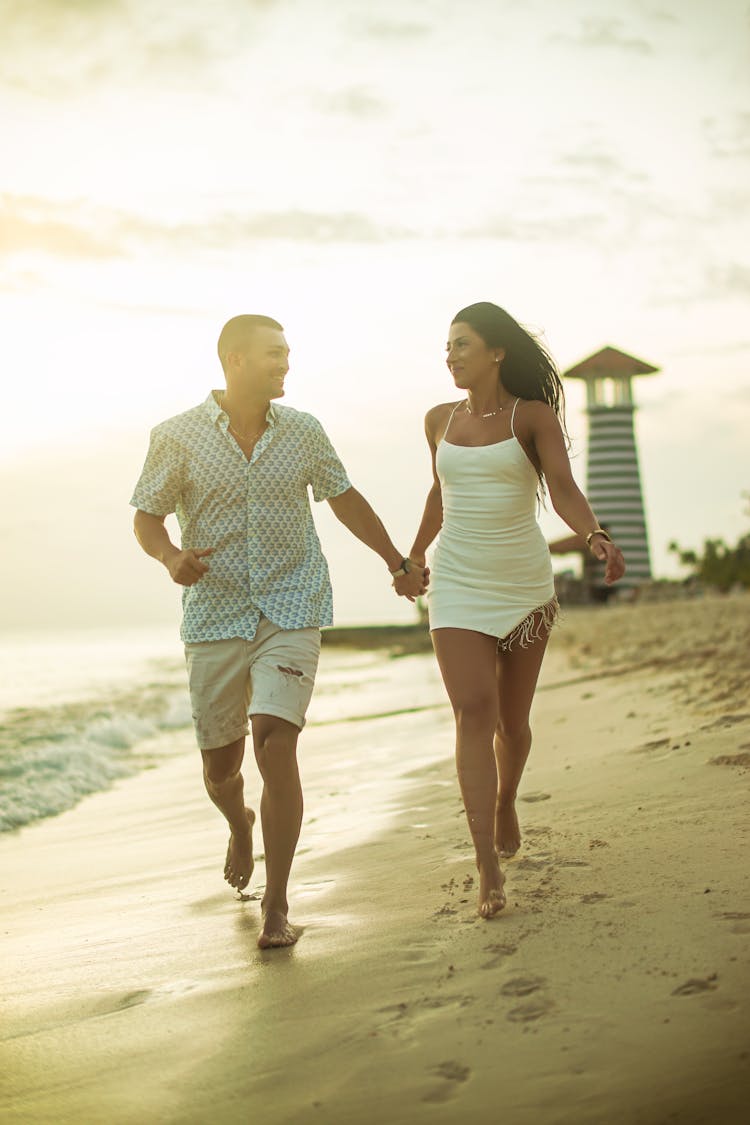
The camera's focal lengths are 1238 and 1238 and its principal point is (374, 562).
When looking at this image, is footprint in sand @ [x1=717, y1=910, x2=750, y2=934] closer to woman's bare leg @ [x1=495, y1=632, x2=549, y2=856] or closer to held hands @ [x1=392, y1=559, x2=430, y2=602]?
woman's bare leg @ [x1=495, y1=632, x2=549, y2=856]

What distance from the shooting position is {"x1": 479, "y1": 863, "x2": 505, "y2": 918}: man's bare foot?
12.0ft

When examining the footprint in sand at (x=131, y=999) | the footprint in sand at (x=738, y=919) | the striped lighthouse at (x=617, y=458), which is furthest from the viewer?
the striped lighthouse at (x=617, y=458)

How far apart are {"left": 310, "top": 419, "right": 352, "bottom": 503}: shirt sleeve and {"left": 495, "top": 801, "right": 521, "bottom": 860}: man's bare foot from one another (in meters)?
1.30

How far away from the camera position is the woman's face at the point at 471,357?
14.4 feet

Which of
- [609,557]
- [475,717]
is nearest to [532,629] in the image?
[475,717]

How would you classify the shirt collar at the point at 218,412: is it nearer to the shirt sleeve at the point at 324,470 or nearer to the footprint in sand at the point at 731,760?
the shirt sleeve at the point at 324,470

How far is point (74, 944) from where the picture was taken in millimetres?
4211

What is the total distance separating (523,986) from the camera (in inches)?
121

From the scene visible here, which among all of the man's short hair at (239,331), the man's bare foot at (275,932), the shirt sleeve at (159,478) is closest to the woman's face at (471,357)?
the man's short hair at (239,331)

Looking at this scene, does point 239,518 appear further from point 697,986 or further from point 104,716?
point 104,716

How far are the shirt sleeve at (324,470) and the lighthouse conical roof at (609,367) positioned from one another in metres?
38.7

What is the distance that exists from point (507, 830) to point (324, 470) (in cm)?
147

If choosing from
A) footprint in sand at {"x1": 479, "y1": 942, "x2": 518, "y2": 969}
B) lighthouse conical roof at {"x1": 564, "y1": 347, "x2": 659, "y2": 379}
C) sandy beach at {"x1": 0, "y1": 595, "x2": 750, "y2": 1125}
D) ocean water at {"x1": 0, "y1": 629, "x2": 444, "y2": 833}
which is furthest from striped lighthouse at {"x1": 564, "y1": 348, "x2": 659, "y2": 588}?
footprint in sand at {"x1": 479, "y1": 942, "x2": 518, "y2": 969}

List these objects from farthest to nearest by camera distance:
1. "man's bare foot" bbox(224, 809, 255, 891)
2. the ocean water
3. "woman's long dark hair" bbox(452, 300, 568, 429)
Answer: the ocean water
"man's bare foot" bbox(224, 809, 255, 891)
"woman's long dark hair" bbox(452, 300, 568, 429)
